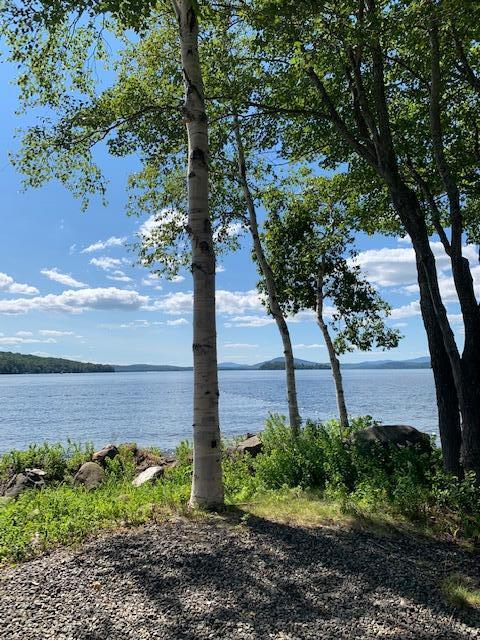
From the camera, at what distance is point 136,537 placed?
5703mm

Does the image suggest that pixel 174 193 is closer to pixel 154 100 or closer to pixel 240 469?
pixel 154 100

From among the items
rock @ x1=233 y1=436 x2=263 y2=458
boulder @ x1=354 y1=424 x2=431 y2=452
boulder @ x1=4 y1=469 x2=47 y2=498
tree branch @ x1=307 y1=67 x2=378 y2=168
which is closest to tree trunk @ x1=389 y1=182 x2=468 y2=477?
tree branch @ x1=307 y1=67 x2=378 y2=168

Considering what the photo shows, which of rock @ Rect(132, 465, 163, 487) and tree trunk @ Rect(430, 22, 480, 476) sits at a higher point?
tree trunk @ Rect(430, 22, 480, 476)

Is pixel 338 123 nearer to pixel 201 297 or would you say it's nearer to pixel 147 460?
pixel 201 297

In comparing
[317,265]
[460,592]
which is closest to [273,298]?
[317,265]

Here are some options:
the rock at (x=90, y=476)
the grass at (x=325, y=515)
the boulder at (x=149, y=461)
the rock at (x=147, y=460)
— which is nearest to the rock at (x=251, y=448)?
the boulder at (x=149, y=461)

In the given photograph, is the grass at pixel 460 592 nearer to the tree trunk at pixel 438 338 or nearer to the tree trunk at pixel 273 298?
the tree trunk at pixel 438 338

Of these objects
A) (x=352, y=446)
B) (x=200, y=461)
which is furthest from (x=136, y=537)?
(x=352, y=446)

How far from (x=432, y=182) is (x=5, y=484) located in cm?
1392

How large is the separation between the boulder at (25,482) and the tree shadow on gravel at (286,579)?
942 centimetres

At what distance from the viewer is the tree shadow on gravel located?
3.93 meters

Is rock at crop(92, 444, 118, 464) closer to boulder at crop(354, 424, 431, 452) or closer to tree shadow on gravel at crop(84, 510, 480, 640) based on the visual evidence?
boulder at crop(354, 424, 431, 452)

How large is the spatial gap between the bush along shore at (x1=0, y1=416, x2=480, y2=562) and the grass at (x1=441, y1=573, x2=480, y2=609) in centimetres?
121

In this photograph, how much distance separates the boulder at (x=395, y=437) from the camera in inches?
422
